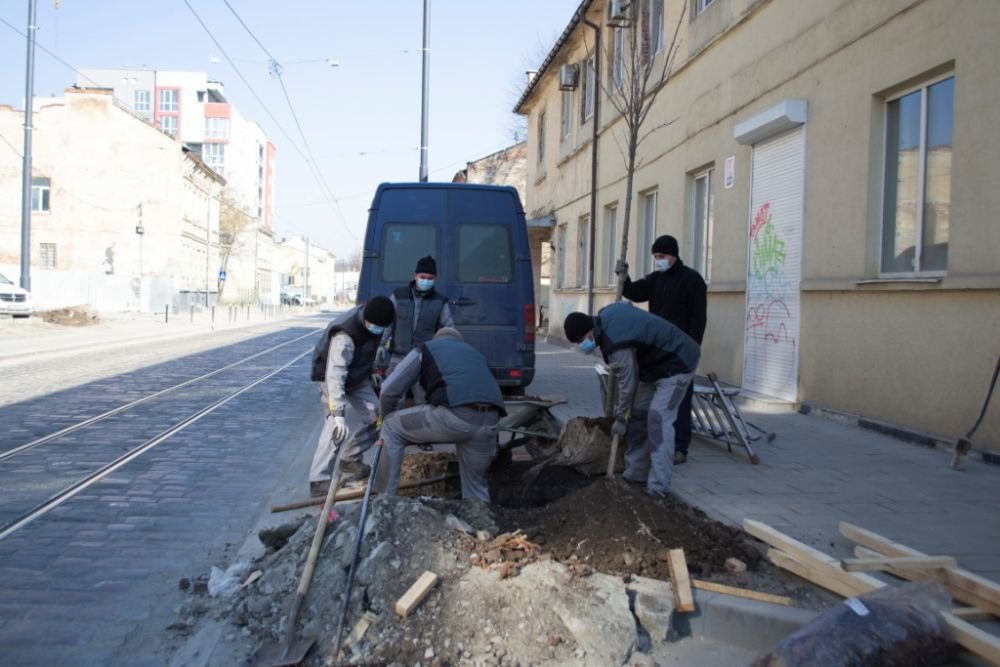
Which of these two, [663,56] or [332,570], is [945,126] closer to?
[332,570]

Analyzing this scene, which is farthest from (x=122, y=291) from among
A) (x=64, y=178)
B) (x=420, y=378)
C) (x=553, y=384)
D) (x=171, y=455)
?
(x=420, y=378)

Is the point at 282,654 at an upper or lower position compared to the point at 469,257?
lower

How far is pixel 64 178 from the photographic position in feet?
149

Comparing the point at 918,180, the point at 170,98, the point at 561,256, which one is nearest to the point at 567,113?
the point at 561,256

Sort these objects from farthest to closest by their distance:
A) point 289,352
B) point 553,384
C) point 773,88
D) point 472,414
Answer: point 289,352, point 553,384, point 773,88, point 472,414

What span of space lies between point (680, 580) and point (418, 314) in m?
4.29

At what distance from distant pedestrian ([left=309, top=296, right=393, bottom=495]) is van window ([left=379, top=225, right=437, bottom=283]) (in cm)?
221

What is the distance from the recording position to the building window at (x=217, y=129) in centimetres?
8250

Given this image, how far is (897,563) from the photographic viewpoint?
13.0 feet

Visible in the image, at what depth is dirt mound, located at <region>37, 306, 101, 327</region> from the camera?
29891 mm

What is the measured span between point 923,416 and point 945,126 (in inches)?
104

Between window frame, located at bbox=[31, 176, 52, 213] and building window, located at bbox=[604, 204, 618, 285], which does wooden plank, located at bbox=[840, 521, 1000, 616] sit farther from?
window frame, located at bbox=[31, 176, 52, 213]

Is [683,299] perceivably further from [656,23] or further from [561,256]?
[561,256]

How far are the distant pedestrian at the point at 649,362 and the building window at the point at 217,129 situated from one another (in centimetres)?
8416
